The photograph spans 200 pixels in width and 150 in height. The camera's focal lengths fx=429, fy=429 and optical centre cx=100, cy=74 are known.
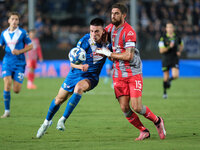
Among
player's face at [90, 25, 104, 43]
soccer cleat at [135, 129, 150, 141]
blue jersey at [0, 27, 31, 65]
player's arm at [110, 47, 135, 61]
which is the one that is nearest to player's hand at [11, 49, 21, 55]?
blue jersey at [0, 27, 31, 65]

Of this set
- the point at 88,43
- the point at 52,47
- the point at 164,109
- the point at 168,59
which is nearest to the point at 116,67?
the point at 88,43

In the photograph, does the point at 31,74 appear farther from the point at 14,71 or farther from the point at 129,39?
the point at 129,39

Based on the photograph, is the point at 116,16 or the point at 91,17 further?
the point at 91,17

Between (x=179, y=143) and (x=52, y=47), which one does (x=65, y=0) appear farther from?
(x=179, y=143)

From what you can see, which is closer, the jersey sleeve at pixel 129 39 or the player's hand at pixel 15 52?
the jersey sleeve at pixel 129 39

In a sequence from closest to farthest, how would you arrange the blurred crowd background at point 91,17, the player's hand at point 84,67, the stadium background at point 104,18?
the player's hand at point 84,67 < the stadium background at point 104,18 < the blurred crowd background at point 91,17

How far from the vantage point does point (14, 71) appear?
Result: 9.66m

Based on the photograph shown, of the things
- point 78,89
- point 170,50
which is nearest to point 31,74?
point 170,50

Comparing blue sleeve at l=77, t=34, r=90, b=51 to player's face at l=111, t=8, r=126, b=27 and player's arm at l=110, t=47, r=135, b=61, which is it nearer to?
player's face at l=111, t=8, r=126, b=27

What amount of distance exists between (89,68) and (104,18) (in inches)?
651

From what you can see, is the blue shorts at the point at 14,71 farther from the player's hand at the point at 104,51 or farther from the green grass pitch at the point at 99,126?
the player's hand at the point at 104,51

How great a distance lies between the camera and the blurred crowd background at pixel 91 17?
73.5ft

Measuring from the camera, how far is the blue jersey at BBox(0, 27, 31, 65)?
31.6 ft

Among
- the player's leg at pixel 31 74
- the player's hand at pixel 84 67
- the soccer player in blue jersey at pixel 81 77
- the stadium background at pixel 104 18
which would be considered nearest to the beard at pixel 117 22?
the soccer player in blue jersey at pixel 81 77
